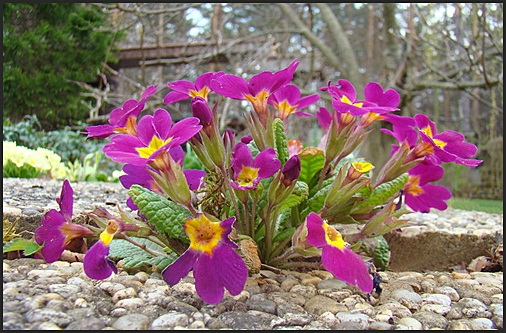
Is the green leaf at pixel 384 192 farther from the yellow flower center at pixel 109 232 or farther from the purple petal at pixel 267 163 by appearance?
the yellow flower center at pixel 109 232

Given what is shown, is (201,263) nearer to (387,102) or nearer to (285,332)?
(285,332)

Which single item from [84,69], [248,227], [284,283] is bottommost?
[284,283]

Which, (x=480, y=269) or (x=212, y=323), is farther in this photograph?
(x=480, y=269)

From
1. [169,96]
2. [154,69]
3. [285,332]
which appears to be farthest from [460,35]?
[154,69]

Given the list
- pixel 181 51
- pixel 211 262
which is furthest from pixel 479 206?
pixel 181 51

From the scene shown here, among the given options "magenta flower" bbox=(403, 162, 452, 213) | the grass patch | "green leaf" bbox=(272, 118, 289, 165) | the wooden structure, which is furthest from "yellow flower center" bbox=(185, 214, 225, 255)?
the wooden structure

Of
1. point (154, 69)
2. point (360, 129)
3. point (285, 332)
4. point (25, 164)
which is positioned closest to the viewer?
point (285, 332)

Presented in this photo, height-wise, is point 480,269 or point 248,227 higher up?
point 248,227
